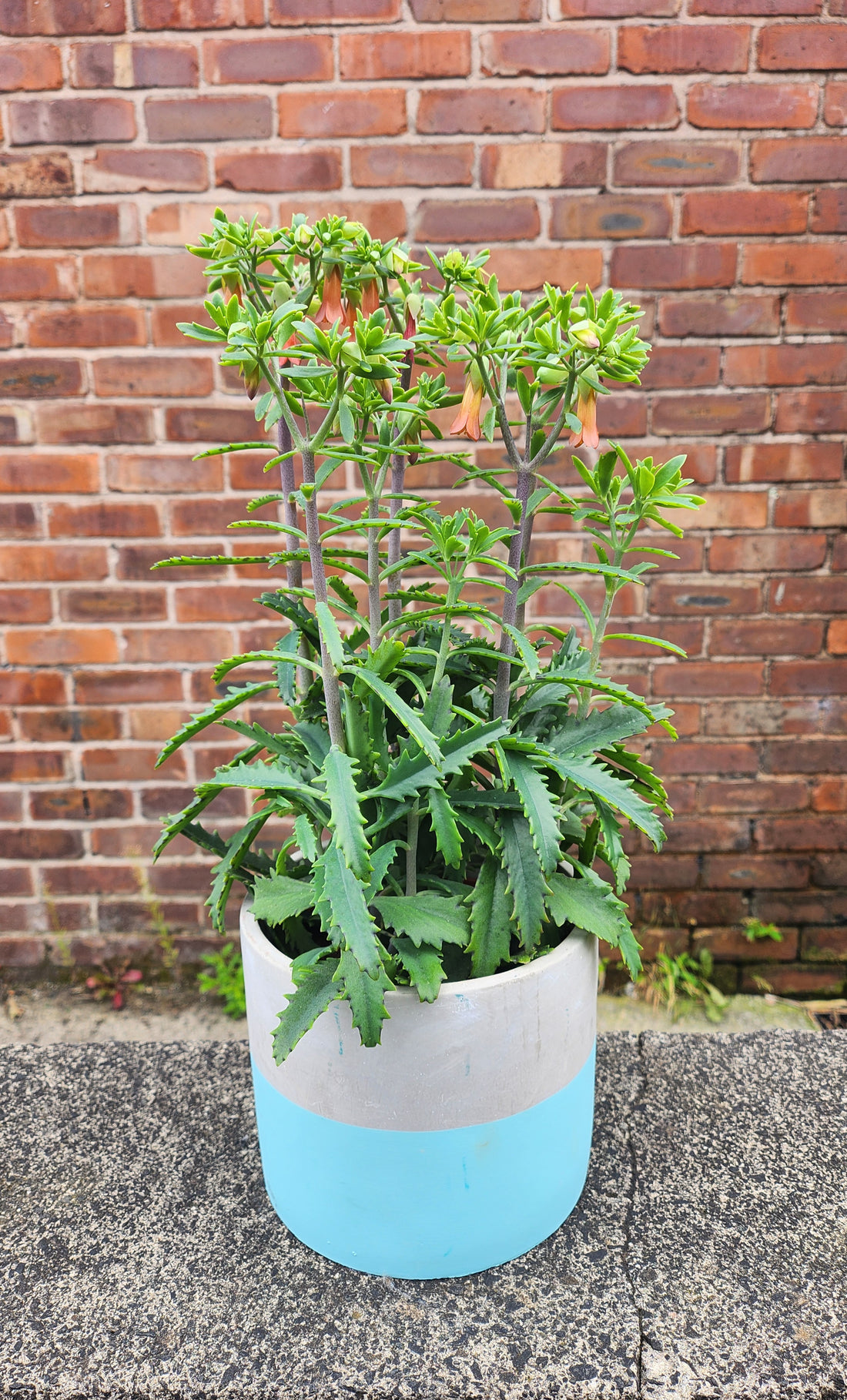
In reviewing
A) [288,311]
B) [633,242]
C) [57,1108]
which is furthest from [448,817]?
[633,242]

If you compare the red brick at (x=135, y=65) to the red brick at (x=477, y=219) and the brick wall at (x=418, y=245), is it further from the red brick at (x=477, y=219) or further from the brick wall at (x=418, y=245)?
the red brick at (x=477, y=219)

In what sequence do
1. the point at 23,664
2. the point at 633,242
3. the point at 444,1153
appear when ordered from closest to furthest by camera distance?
the point at 444,1153
the point at 633,242
the point at 23,664

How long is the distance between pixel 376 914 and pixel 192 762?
92 centimetres

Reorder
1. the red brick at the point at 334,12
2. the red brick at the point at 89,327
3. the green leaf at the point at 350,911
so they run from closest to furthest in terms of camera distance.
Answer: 1. the green leaf at the point at 350,911
2. the red brick at the point at 334,12
3. the red brick at the point at 89,327

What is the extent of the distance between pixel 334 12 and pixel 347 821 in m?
1.28

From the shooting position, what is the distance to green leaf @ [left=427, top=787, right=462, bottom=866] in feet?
2.41

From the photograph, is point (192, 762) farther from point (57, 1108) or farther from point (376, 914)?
point (376, 914)

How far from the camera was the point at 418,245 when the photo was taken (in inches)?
57.5

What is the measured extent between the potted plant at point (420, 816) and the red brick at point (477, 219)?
0.70m

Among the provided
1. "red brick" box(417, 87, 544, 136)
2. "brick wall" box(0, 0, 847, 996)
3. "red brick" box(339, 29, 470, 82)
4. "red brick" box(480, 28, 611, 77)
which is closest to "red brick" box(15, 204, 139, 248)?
"brick wall" box(0, 0, 847, 996)

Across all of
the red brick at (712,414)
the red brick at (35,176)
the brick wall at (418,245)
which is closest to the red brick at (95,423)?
the brick wall at (418,245)

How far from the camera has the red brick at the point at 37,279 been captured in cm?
148

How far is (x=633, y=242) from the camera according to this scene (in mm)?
1466

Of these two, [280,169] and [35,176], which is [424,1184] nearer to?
[280,169]
